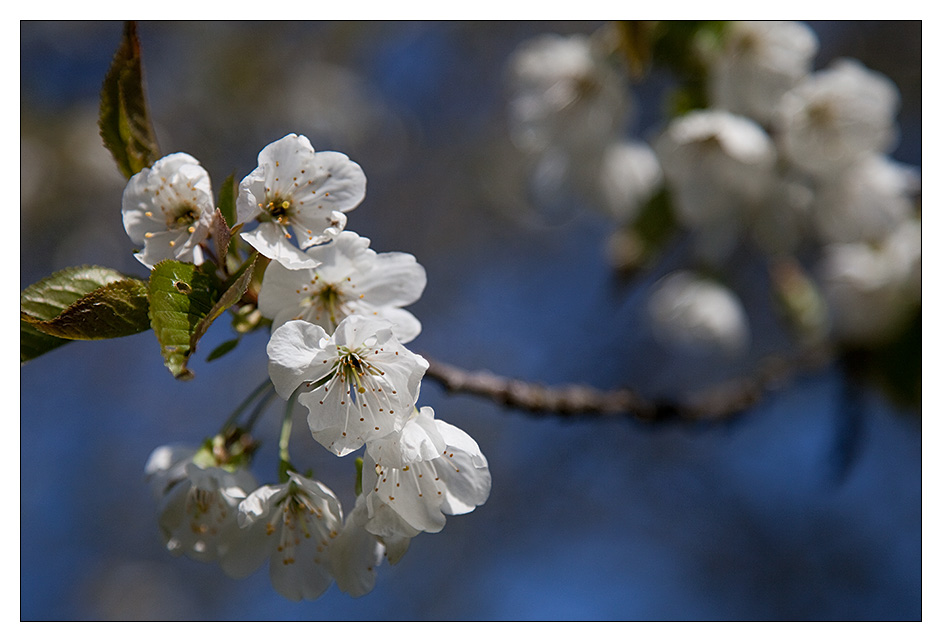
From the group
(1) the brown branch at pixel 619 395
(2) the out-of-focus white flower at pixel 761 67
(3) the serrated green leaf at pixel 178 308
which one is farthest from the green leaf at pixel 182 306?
(2) the out-of-focus white flower at pixel 761 67

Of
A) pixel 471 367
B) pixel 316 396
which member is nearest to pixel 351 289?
pixel 316 396

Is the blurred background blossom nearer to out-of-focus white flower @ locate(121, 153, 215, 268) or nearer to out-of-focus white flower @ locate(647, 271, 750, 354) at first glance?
out-of-focus white flower @ locate(647, 271, 750, 354)

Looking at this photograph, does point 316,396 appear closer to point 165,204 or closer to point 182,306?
point 182,306

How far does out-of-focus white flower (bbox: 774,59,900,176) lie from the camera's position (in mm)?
1517

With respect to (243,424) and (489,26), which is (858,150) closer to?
(243,424)

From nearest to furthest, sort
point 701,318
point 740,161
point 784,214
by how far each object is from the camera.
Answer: point 740,161 → point 784,214 → point 701,318

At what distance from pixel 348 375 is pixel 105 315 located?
286mm

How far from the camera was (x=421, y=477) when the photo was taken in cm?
84

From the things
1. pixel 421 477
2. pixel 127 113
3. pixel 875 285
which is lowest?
pixel 875 285

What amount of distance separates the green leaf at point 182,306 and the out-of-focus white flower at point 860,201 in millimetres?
1449

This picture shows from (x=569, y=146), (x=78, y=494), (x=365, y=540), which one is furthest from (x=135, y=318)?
(x=78, y=494)

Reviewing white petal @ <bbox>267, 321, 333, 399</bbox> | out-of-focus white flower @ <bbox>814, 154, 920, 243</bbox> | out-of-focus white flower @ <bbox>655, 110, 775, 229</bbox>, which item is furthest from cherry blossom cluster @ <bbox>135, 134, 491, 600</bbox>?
out-of-focus white flower @ <bbox>814, 154, 920, 243</bbox>

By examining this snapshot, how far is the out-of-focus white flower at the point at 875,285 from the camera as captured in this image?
6.01 feet

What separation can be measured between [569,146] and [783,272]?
0.76 m
